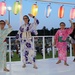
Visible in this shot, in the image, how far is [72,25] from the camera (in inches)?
189

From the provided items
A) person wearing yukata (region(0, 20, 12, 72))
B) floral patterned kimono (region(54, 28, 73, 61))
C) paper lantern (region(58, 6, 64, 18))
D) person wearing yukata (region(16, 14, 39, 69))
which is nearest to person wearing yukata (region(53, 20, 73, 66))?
floral patterned kimono (region(54, 28, 73, 61))

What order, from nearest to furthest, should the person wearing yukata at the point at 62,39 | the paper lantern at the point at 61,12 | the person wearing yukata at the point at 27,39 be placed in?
the person wearing yukata at the point at 27,39, the person wearing yukata at the point at 62,39, the paper lantern at the point at 61,12

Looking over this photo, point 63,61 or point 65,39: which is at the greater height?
point 65,39

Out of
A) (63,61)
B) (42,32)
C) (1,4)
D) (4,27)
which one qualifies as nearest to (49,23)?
(42,32)

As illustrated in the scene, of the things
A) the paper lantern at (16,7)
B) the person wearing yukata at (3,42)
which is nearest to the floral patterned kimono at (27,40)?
the person wearing yukata at (3,42)

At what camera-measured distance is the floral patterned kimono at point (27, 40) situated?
14.5ft

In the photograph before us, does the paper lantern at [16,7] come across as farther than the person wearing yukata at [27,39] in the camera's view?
Yes

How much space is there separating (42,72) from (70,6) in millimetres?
2588

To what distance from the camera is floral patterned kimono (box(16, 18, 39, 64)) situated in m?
4.41

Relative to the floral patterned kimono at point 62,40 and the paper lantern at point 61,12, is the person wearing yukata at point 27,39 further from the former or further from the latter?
the paper lantern at point 61,12

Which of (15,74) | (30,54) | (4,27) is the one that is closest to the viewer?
(15,74)

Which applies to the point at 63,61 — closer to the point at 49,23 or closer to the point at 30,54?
the point at 30,54

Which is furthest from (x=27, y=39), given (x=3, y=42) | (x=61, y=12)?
(x=61, y=12)

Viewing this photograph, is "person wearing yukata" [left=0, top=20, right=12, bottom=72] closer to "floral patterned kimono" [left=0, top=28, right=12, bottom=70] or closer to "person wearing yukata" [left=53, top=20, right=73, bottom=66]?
"floral patterned kimono" [left=0, top=28, right=12, bottom=70]
